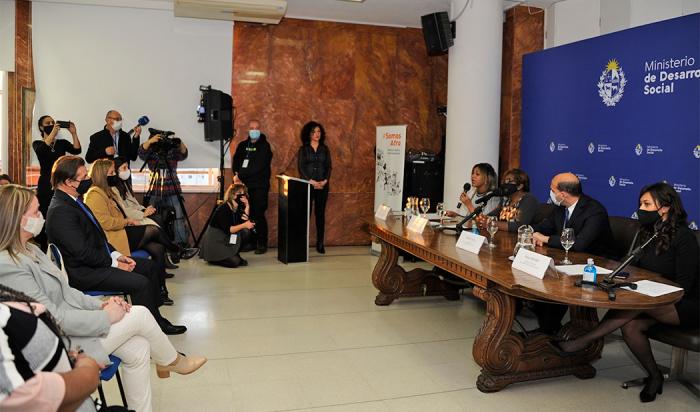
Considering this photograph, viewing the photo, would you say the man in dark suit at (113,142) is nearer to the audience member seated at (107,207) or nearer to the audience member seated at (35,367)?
the audience member seated at (107,207)

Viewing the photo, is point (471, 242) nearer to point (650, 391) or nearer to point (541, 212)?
point (650, 391)

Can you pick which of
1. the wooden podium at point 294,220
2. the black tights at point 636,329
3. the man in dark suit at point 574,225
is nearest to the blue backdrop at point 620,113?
the man in dark suit at point 574,225

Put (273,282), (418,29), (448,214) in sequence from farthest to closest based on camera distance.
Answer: (418,29), (273,282), (448,214)

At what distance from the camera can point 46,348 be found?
62.4 inches

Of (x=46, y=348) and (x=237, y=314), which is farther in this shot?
(x=237, y=314)

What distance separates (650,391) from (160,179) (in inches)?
233

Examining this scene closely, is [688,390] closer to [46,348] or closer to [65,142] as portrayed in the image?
[46,348]

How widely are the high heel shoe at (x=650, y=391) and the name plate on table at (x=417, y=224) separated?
181 centimetres

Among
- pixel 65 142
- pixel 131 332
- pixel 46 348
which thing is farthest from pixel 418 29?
pixel 46 348

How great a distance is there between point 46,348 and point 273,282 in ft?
14.4

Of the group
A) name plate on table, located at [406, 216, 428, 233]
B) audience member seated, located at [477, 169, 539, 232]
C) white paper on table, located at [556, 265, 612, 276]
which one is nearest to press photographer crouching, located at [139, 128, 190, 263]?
name plate on table, located at [406, 216, 428, 233]

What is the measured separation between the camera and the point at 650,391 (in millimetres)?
3266

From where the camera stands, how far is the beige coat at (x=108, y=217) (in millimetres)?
4465

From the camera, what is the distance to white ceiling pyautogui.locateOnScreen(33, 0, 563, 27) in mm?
7137
